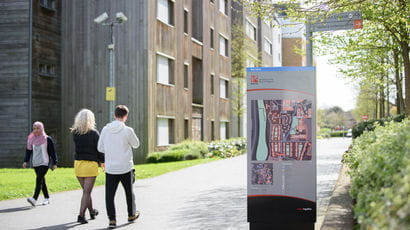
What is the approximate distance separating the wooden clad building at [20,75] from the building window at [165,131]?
17.5 ft

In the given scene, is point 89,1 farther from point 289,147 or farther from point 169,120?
point 289,147

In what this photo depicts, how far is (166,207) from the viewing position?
9.61 metres

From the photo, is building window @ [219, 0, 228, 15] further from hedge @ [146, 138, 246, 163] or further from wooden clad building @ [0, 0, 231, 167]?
hedge @ [146, 138, 246, 163]

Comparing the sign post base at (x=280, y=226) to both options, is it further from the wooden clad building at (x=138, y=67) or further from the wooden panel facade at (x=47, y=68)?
the wooden panel facade at (x=47, y=68)

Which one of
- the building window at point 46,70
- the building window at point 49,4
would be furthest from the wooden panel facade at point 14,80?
the building window at point 49,4

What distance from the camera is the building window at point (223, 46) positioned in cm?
3556

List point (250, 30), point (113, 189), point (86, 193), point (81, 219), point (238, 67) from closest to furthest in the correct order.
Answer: point (113, 189) < point (81, 219) < point (86, 193) < point (238, 67) < point (250, 30)

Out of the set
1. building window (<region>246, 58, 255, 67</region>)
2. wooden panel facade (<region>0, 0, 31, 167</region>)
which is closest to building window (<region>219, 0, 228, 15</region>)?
building window (<region>246, 58, 255, 67</region>)

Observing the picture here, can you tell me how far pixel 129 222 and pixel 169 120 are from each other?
58.5 feet

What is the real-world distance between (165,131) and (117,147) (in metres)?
17.3

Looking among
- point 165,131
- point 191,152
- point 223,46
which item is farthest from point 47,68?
point 223,46

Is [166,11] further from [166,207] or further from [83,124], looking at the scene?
[83,124]

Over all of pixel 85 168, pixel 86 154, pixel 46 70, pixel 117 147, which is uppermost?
pixel 46 70

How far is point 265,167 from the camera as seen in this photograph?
6.36 metres
